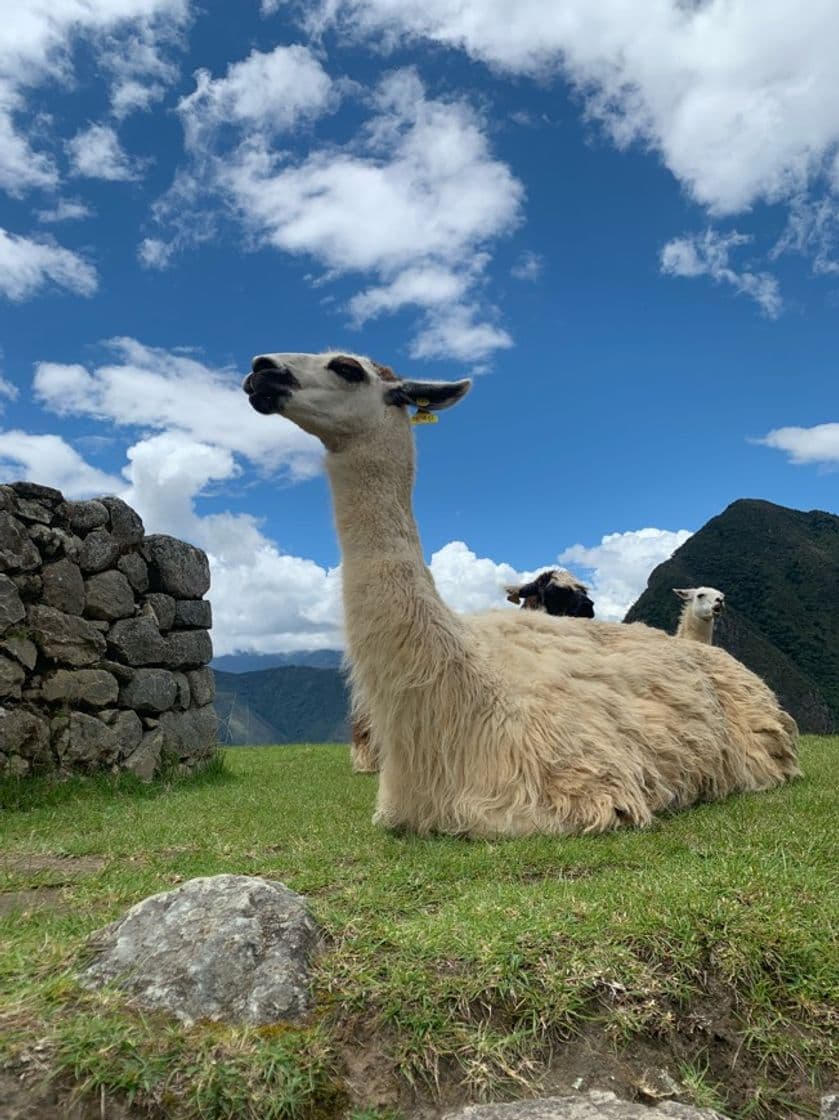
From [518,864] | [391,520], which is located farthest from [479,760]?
[391,520]

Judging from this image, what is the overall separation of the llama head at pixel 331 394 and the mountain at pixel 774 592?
35.7m

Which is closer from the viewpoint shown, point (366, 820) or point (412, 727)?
point (412, 727)

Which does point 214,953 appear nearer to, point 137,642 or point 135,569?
point 137,642

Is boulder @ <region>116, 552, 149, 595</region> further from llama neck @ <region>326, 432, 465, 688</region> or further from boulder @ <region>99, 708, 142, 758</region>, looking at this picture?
llama neck @ <region>326, 432, 465, 688</region>

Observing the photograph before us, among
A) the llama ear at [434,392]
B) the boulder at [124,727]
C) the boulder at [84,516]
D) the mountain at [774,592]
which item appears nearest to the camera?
the llama ear at [434,392]

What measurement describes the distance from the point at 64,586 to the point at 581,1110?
7.58 meters

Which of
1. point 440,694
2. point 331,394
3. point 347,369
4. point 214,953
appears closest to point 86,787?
point 440,694

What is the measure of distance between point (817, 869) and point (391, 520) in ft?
9.31

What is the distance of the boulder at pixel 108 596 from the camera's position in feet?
27.8

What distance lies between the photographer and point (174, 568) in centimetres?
953

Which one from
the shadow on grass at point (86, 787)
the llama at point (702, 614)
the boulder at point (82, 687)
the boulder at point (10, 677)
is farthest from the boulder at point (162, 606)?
the llama at point (702, 614)

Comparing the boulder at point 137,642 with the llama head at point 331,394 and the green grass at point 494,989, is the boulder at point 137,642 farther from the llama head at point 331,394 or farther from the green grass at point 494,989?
the green grass at point 494,989

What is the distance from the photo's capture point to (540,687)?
513 centimetres

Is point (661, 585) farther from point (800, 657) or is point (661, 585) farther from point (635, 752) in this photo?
point (635, 752)
